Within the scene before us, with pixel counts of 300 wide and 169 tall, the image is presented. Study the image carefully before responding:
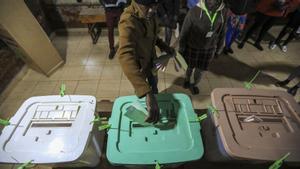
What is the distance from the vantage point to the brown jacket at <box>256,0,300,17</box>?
278 cm

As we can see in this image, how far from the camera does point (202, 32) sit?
73.9 inches

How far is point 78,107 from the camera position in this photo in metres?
1.17

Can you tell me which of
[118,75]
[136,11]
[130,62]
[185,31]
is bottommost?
[118,75]

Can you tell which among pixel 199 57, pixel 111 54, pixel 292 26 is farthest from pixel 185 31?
pixel 292 26

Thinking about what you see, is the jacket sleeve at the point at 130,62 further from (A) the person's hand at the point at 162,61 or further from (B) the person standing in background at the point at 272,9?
(B) the person standing in background at the point at 272,9

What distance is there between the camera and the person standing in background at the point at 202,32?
1804 millimetres

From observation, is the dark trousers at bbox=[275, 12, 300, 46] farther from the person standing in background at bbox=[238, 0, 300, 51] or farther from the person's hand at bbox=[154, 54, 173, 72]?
the person's hand at bbox=[154, 54, 173, 72]

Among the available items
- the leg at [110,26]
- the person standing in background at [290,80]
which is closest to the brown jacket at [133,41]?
the leg at [110,26]

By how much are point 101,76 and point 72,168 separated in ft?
5.53

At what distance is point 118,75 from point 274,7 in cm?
268

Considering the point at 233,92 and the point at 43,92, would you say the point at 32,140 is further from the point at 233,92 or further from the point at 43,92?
the point at 43,92

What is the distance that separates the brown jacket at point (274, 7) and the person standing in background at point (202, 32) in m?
1.45

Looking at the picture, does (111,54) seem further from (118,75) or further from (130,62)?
(130,62)

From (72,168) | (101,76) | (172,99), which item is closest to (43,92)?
(101,76)
